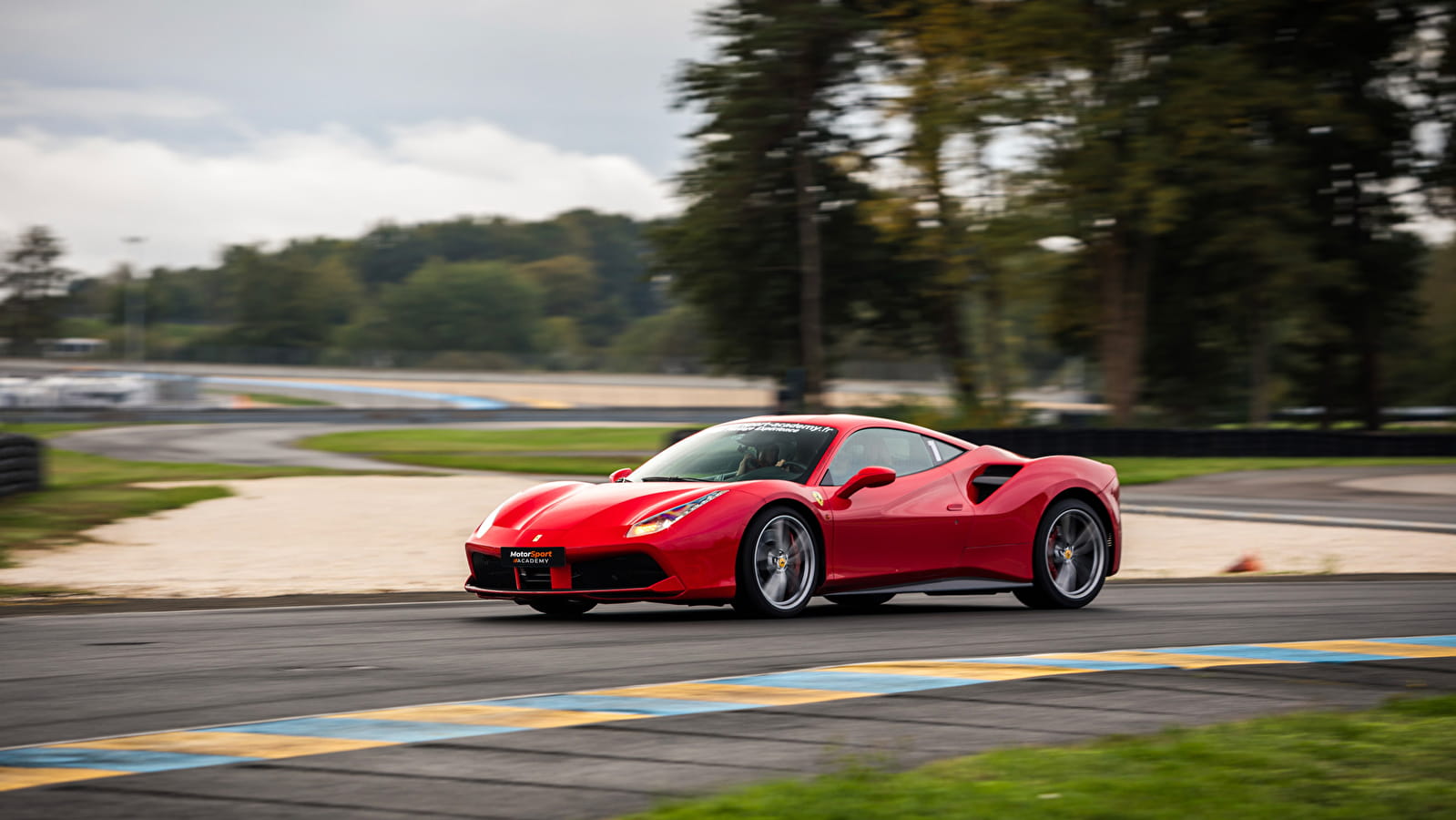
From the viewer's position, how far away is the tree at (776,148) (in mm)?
37031

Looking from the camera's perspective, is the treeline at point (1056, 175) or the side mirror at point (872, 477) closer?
the side mirror at point (872, 477)

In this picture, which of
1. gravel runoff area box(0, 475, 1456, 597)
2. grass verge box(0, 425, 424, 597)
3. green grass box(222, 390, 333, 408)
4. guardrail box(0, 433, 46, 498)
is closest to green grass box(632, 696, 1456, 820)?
gravel runoff area box(0, 475, 1456, 597)

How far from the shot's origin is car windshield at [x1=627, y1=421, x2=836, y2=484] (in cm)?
943

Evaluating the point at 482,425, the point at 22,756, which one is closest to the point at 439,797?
the point at 22,756

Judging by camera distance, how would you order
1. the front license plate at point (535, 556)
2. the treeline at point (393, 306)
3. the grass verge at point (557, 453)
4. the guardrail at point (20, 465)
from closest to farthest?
the front license plate at point (535, 556), the guardrail at point (20, 465), the grass verge at point (557, 453), the treeline at point (393, 306)

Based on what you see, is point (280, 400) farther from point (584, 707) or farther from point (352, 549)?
point (584, 707)

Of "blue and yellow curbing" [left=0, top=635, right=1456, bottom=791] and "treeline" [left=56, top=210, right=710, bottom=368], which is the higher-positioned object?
"treeline" [left=56, top=210, right=710, bottom=368]

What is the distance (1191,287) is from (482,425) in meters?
24.6

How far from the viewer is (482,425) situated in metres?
54.8

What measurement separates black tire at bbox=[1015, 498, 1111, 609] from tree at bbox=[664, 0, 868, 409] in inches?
1010

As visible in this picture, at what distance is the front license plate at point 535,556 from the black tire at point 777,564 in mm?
997

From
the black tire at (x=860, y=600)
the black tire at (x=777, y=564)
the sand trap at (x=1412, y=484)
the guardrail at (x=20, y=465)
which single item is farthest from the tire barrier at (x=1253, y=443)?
the black tire at (x=777, y=564)

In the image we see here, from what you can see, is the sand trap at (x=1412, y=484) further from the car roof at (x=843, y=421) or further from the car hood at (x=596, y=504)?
the car hood at (x=596, y=504)

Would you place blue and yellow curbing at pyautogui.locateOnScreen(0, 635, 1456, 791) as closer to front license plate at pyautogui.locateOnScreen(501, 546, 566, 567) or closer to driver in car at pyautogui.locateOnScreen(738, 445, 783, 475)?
front license plate at pyautogui.locateOnScreen(501, 546, 566, 567)
